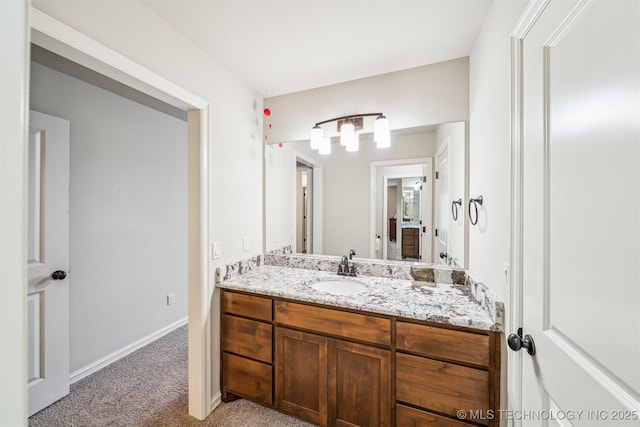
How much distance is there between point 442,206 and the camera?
188cm

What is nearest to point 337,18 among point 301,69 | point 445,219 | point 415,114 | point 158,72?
point 301,69

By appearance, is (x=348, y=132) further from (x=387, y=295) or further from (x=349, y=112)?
(x=387, y=295)

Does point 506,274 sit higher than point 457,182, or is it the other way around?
point 457,182

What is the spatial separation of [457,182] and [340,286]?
1065 millimetres

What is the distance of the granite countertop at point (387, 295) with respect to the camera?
4.09 ft

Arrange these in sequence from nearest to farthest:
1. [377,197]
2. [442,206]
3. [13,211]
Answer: [13,211], [442,206], [377,197]

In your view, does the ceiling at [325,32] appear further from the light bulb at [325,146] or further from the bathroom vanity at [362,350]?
the bathroom vanity at [362,350]

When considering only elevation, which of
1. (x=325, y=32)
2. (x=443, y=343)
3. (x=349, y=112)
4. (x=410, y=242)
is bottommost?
(x=443, y=343)

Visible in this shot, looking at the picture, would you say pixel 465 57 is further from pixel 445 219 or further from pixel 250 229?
pixel 250 229

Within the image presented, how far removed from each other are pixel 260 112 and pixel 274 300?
158 cm

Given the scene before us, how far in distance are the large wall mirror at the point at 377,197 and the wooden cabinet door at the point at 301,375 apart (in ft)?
2.67

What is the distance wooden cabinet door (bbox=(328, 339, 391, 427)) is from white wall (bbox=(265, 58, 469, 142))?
1.52 metres

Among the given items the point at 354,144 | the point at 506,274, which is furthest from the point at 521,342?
the point at 354,144

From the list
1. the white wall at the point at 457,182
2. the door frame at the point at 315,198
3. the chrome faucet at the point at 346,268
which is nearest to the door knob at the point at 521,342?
the white wall at the point at 457,182
